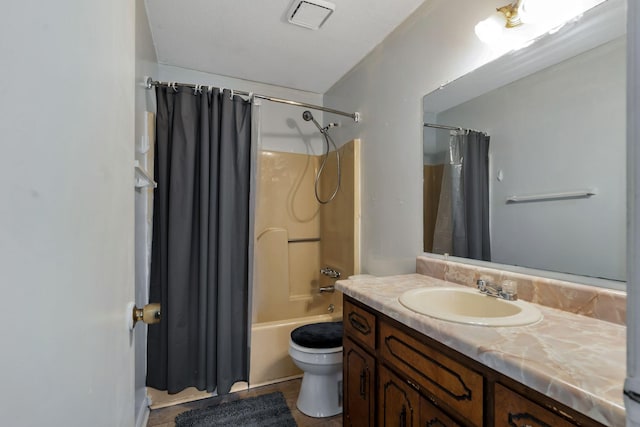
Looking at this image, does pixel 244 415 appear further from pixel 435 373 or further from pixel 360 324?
pixel 435 373

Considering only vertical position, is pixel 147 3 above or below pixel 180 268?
above

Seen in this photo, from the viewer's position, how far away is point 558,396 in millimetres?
531

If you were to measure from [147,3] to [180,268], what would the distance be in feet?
4.81

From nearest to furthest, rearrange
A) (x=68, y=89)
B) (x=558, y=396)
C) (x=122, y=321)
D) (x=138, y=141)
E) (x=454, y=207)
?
(x=68, y=89) → (x=558, y=396) → (x=122, y=321) → (x=454, y=207) → (x=138, y=141)

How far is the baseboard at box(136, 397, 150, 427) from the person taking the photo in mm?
1557

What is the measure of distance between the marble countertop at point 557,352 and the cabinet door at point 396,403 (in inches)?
9.3

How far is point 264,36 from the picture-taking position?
1815mm

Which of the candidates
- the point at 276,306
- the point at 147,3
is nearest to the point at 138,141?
the point at 147,3

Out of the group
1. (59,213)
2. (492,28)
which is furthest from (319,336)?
(492,28)

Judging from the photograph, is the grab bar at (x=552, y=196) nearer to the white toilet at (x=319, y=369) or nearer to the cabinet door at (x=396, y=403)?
the cabinet door at (x=396, y=403)

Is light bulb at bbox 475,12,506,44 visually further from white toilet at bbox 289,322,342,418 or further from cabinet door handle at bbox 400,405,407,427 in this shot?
white toilet at bbox 289,322,342,418

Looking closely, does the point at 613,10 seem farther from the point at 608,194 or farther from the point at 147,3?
the point at 147,3

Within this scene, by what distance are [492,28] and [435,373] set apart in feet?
4.23

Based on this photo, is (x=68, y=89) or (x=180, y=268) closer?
(x=68, y=89)
